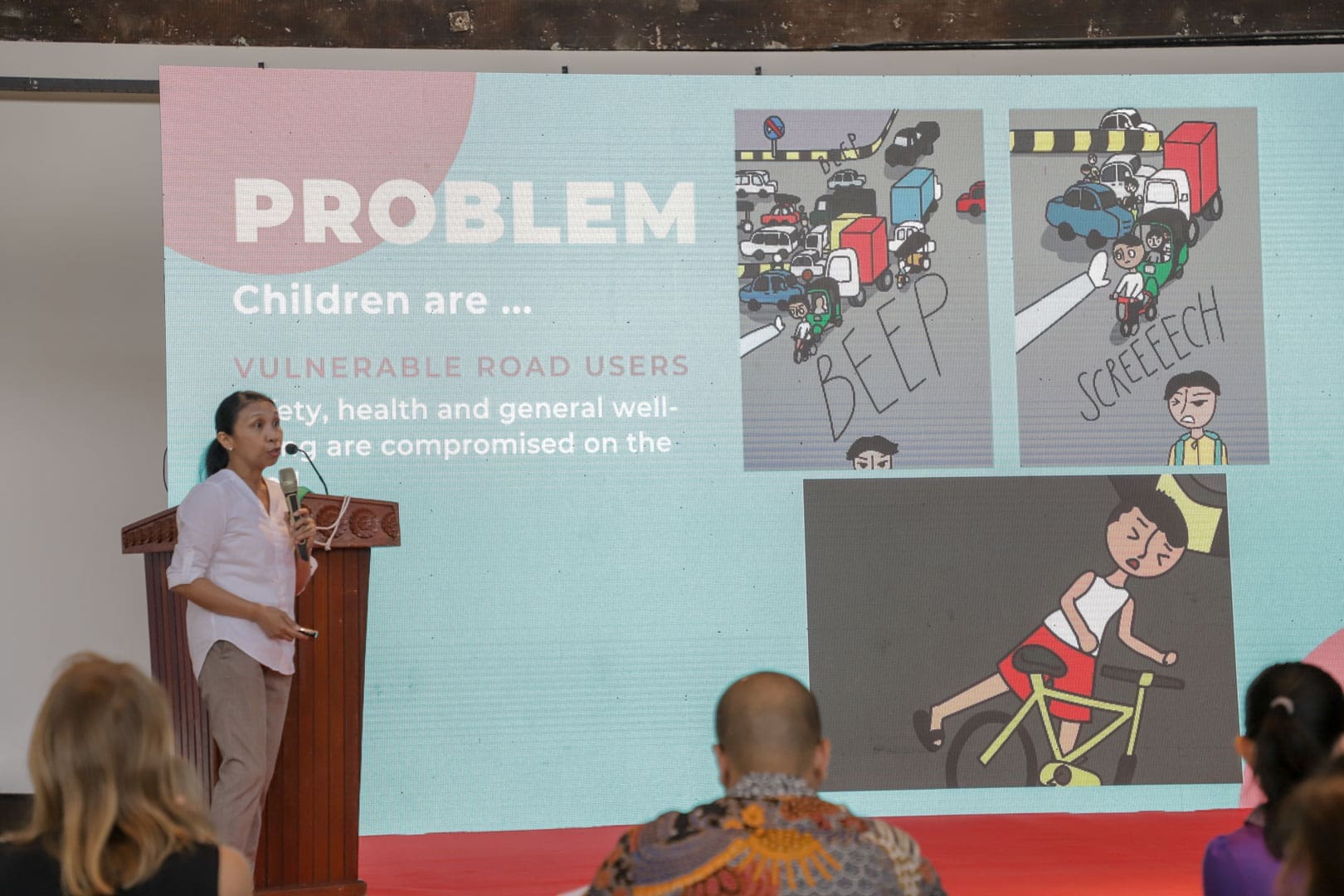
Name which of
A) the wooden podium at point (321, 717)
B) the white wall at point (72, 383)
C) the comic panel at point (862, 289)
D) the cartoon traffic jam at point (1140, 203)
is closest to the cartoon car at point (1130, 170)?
the cartoon traffic jam at point (1140, 203)

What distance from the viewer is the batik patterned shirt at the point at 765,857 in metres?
1.44

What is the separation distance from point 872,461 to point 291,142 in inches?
84.0

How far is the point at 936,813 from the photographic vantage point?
4484 millimetres

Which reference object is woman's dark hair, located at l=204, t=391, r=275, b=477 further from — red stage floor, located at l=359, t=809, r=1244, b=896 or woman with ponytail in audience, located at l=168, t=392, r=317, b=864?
red stage floor, located at l=359, t=809, r=1244, b=896

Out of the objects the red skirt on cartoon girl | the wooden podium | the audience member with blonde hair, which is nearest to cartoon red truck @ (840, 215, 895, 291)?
the red skirt on cartoon girl

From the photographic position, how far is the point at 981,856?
396cm

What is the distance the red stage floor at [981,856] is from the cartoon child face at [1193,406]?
1.28 m

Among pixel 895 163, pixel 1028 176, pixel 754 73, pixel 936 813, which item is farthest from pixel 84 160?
pixel 936 813

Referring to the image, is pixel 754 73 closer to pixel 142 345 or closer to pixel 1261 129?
pixel 1261 129

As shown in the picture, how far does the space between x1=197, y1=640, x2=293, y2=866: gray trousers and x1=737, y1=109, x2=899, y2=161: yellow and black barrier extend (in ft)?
7.79

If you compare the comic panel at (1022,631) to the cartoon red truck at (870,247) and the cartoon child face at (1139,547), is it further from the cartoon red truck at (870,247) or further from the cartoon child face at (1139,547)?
the cartoon red truck at (870,247)

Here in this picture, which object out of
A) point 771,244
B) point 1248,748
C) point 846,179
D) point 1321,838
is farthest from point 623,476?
point 1321,838

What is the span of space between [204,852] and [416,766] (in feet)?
9.71

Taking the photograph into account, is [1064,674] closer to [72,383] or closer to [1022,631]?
[1022,631]
